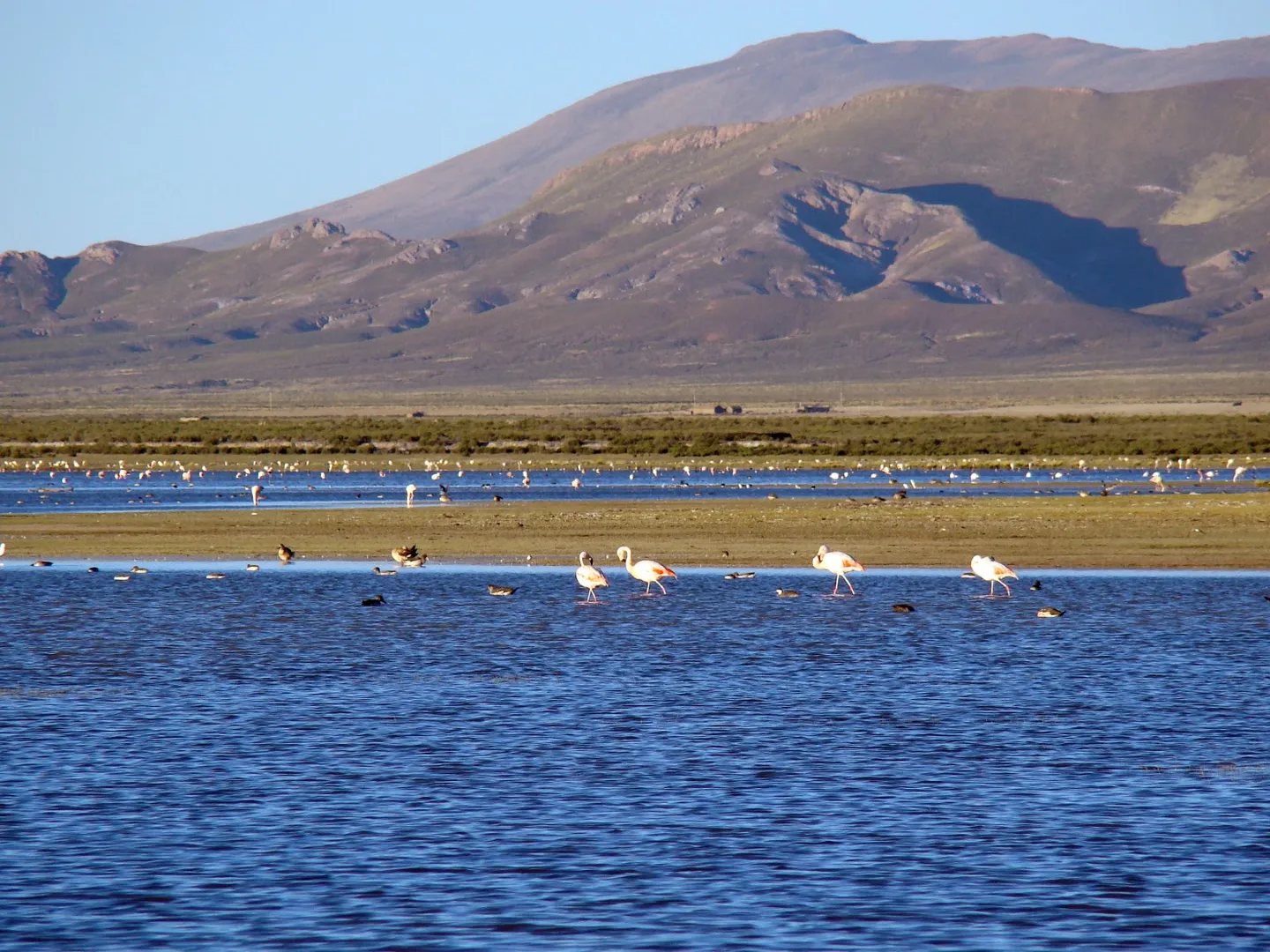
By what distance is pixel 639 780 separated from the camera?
15.4 m

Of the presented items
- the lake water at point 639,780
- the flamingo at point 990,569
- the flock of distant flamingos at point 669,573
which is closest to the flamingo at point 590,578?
the flock of distant flamingos at point 669,573

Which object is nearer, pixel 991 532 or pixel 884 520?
pixel 991 532

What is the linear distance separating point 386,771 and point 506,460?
61.2 meters

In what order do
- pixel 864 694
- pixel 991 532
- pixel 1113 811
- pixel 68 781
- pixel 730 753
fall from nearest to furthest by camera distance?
1. pixel 1113 811
2. pixel 68 781
3. pixel 730 753
4. pixel 864 694
5. pixel 991 532

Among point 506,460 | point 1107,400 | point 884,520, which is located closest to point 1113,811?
point 884,520

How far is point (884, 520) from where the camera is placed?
41688mm

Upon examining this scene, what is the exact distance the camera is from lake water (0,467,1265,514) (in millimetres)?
52062

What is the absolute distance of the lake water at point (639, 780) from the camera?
11516 mm

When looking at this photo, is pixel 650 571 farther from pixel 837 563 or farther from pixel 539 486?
pixel 539 486

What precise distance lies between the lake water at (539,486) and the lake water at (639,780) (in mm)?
24867

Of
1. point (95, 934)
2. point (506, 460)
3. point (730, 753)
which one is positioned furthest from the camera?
point (506, 460)

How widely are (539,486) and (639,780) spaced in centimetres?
4370

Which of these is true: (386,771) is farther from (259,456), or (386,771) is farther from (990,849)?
(259,456)

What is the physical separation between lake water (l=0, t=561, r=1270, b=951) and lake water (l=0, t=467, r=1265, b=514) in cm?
2487
